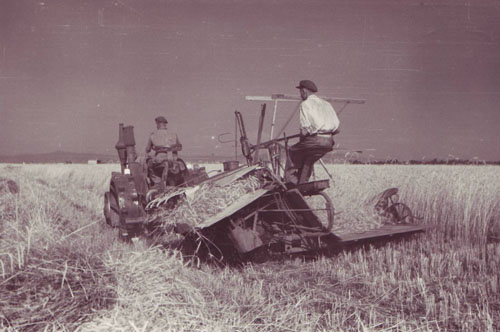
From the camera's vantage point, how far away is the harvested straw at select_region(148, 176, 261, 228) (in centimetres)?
525

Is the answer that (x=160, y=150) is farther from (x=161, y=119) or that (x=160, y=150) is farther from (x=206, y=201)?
(x=206, y=201)

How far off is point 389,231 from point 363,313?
245cm

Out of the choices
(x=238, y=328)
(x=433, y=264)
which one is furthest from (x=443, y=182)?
(x=238, y=328)

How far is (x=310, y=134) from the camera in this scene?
5.29 meters

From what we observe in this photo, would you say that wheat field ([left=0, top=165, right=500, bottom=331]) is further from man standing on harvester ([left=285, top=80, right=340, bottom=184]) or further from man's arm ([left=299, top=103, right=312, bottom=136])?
man's arm ([left=299, top=103, right=312, bottom=136])

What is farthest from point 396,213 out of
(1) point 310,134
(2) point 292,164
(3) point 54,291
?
(3) point 54,291

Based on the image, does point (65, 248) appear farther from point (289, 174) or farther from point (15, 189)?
point (15, 189)

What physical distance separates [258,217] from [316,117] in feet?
4.89

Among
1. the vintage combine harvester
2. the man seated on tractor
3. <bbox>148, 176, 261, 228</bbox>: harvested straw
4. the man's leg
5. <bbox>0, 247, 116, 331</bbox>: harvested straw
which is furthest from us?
the man seated on tractor

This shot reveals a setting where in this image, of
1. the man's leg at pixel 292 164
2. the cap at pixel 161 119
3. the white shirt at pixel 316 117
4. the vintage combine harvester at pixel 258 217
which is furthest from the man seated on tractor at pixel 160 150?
the white shirt at pixel 316 117

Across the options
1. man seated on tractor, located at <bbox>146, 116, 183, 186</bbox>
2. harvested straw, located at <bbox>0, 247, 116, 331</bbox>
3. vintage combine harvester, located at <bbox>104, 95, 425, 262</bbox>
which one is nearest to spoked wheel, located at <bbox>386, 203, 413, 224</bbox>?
vintage combine harvester, located at <bbox>104, 95, 425, 262</bbox>

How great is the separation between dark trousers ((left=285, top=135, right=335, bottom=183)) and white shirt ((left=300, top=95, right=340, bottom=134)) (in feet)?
0.37

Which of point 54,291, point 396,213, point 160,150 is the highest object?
point 160,150

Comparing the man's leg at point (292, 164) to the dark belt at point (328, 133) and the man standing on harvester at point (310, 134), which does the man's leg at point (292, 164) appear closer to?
the man standing on harvester at point (310, 134)
